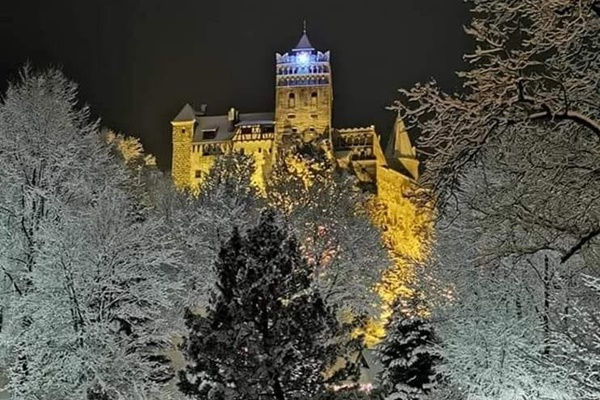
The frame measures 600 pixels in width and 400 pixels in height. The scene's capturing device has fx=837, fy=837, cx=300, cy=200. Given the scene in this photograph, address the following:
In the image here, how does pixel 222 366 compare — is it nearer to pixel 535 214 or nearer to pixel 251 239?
pixel 251 239

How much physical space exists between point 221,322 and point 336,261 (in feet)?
69.8

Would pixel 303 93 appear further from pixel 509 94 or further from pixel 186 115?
pixel 509 94

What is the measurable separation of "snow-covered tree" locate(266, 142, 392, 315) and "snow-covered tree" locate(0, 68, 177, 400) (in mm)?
9877

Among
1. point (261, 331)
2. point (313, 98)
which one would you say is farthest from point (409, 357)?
→ point (313, 98)

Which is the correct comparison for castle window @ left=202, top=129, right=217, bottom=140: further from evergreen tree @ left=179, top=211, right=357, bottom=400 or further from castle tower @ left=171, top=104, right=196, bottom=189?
evergreen tree @ left=179, top=211, right=357, bottom=400

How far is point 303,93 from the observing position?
209 ft

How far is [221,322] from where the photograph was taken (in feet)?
37.9

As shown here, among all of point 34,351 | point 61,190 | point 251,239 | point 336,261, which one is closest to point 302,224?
point 336,261

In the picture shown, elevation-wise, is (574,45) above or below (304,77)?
below

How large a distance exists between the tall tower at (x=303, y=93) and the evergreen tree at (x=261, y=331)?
165 feet

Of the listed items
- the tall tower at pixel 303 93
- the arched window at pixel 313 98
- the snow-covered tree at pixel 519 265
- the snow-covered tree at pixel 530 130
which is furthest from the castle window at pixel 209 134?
the snow-covered tree at pixel 530 130

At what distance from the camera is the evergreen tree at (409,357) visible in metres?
21.3

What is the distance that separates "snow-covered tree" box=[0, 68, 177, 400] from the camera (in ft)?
62.6

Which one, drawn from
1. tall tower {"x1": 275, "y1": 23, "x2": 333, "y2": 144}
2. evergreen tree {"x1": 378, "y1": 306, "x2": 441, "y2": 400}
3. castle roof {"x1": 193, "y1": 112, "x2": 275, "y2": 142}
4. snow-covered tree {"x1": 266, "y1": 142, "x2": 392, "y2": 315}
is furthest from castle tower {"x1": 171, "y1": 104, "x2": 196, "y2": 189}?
evergreen tree {"x1": 378, "y1": 306, "x2": 441, "y2": 400}
